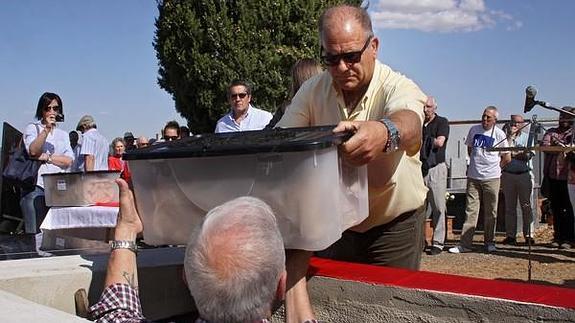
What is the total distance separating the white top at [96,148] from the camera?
8188mm

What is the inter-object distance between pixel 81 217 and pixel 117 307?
329 cm

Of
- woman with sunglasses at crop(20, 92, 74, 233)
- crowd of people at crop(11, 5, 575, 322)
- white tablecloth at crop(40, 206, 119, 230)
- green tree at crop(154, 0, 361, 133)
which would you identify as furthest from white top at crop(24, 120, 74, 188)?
green tree at crop(154, 0, 361, 133)

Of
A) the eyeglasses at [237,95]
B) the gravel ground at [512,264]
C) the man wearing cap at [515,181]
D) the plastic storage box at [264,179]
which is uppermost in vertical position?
the eyeglasses at [237,95]

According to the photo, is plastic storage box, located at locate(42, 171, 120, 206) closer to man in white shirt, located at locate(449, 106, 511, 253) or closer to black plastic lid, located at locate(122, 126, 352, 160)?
black plastic lid, located at locate(122, 126, 352, 160)

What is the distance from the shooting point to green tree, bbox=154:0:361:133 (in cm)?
1318

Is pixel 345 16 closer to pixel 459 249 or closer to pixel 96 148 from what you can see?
pixel 96 148

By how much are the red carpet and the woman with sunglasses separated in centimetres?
479

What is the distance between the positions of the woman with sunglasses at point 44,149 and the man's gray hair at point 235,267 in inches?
224

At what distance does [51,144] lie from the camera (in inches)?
282

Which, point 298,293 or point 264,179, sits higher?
point 264,179

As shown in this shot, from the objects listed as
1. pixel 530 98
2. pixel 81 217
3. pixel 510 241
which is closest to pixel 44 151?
pixel 81 217

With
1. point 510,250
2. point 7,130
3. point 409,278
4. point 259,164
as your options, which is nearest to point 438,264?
point 510,250

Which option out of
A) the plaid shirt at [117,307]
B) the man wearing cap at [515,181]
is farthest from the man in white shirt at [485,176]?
the plaid shirt at [117,307]

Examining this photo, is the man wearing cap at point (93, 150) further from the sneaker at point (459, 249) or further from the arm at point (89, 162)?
the sneaker at point (459, 249)
